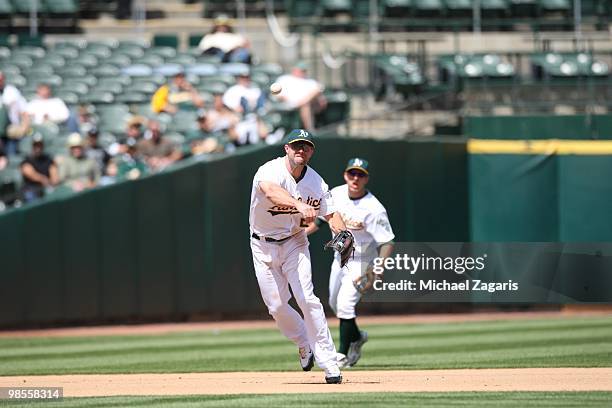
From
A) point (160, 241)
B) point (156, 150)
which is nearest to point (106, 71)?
point (156, 150)

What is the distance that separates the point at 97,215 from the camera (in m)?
16.9

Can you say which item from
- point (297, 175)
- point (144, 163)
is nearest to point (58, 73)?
point (144, 163)

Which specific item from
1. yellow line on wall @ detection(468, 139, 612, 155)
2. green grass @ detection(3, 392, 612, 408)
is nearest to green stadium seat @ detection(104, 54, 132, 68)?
yellow line on wall @ detection(468, 139, 612, 155)

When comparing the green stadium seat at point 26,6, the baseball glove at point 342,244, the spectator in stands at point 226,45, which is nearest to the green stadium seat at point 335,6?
the spectator in stands at point 226,45

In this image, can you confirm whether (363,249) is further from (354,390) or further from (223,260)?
(223,260)

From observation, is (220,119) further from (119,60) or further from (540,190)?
(540,190)

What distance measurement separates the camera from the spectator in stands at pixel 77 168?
1739 centimetres

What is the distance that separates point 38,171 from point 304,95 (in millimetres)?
3959

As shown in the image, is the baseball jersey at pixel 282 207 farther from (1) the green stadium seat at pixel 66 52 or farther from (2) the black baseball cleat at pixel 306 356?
(1) the green stadium seat at pixel 66 52

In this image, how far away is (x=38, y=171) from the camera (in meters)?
17.1

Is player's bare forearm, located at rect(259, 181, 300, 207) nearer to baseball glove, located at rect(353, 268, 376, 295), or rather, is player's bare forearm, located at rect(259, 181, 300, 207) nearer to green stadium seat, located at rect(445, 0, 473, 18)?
baseball glove, located at rect(353, 268, 376, 295)

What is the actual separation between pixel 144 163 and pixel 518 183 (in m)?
5.55

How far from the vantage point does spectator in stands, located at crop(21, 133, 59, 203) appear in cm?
1702

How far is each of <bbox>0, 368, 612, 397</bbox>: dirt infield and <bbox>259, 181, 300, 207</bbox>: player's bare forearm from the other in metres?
1.41
